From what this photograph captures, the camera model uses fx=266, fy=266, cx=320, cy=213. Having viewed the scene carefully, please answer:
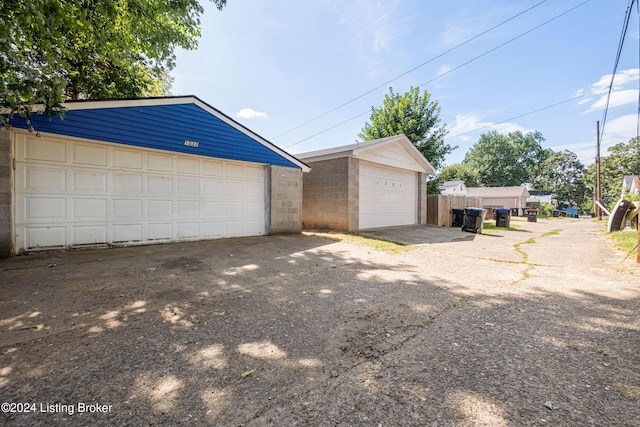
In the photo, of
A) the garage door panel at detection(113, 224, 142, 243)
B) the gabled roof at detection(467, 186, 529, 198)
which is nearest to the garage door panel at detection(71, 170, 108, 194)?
the garage door panel at detection(113, 224, 142, 243)

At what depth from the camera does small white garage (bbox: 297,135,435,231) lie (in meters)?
10.5

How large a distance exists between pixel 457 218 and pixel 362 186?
6.87 m

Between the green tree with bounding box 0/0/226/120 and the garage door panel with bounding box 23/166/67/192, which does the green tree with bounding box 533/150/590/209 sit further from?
the garage door panel with bounding box 23/166/67/192

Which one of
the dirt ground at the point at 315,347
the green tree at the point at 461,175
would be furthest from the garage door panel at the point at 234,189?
the green tree at the point at 461,175

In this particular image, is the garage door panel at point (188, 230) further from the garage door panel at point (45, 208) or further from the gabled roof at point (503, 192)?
the gabled roof at point (503, 192)

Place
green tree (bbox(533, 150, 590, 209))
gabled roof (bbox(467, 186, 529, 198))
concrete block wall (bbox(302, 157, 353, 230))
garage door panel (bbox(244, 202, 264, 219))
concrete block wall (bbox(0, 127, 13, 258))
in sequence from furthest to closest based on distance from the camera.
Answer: green tree (bbox(533, 150, 590, 209)) → gabled roof (bbox(467, 186, 529, 198)) → concrete block wall (bbox(302, 157, 353, 230)) → garage door panel (bbox(244, 202, 264, 219)) → concrete block wall (bbox(0, 127, 13, 258))

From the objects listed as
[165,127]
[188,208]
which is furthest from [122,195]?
[165,127]

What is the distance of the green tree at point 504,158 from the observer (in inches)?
2003

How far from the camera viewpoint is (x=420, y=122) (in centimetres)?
1917

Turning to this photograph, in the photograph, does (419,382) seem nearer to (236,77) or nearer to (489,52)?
(489,52)

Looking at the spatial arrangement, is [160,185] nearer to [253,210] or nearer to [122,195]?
[122,195]

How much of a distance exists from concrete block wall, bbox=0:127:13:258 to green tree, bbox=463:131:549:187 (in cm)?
5868

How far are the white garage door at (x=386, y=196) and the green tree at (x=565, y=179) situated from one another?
53908mm

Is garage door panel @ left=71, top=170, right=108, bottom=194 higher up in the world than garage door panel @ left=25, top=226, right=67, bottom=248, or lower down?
higher up
